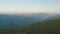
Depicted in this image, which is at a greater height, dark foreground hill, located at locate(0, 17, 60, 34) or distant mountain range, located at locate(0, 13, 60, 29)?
distant mountain range, located at locate(0, 13, 60, 29)

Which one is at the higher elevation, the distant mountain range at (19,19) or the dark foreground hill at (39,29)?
the distant mountain range at (19,19)

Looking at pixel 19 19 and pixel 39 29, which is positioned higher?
pixel 19 19

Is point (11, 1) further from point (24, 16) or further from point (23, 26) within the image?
point (23, 26)

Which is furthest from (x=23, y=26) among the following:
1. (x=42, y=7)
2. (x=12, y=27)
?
(x=42, y=7)
